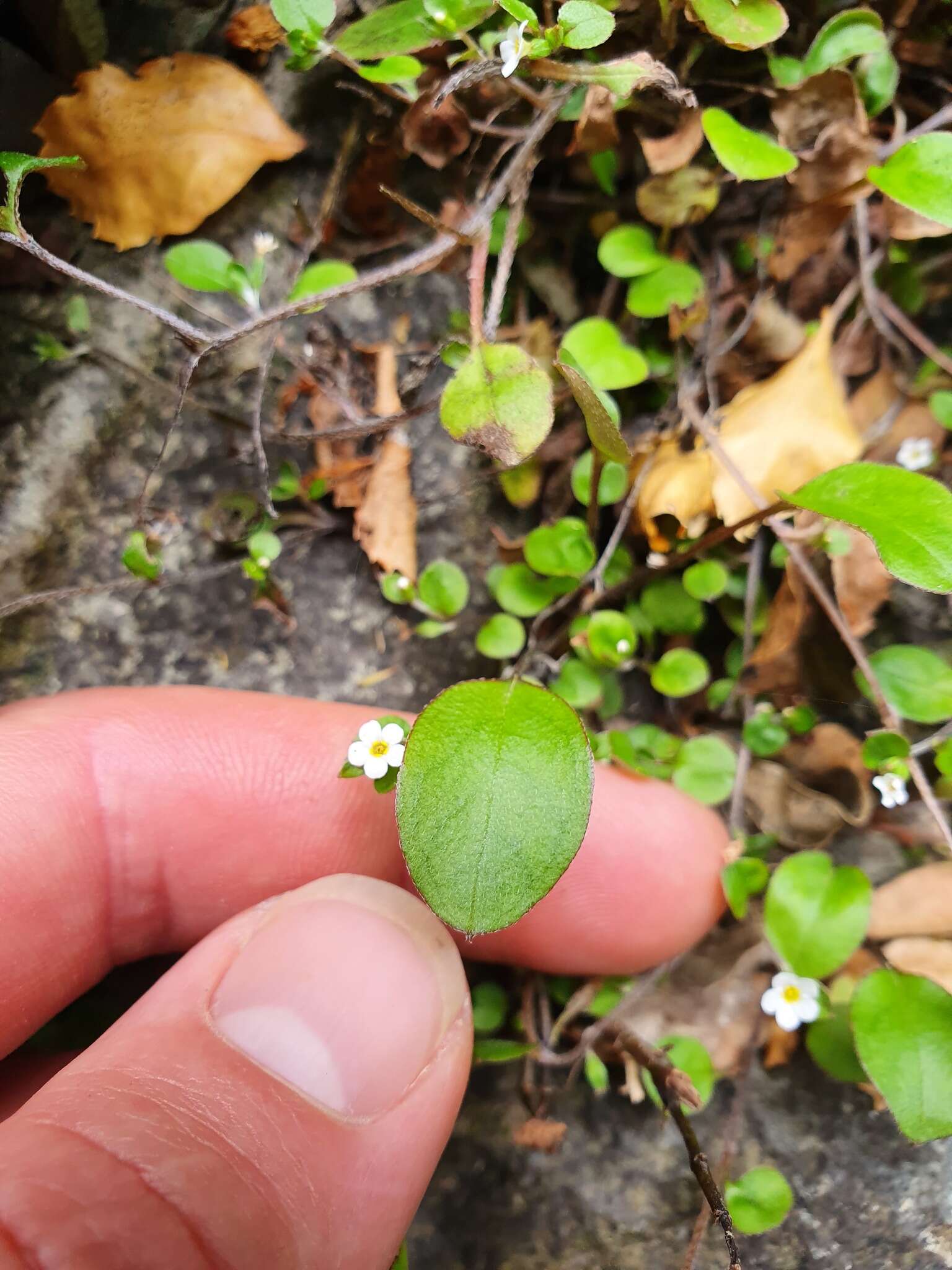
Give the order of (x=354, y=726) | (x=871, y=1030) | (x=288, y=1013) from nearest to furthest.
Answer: (x=288, y=1013) < (x=871, y=1030) < (x=354, y=726)

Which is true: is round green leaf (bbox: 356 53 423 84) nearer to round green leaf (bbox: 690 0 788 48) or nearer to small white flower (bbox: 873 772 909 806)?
round green leaf (bbox: 690 0 788 48)

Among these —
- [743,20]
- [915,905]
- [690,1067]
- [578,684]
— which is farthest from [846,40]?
[690,1067]

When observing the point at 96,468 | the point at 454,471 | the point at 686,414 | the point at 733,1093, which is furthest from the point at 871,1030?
the point at 96,468

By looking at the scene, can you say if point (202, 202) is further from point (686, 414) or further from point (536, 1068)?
point (536, 1068)

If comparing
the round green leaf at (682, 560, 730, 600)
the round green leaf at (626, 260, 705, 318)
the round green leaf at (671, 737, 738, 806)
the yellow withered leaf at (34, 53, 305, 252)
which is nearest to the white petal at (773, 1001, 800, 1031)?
the round green leaf at (671, 737, 738, 806)

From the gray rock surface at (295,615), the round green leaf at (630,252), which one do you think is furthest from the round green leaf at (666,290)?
the gray rock surface at (295,615)
